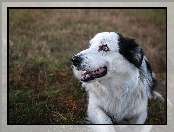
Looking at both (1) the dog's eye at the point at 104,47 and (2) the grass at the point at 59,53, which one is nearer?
(1) the dog's eye at the point at 104,47

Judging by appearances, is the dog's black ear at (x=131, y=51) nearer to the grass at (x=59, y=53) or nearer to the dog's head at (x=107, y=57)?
the dog's head at (x=107, y=57)

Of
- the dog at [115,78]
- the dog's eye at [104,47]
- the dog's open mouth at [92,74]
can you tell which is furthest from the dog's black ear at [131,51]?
the dog's open mouth at [92,74]

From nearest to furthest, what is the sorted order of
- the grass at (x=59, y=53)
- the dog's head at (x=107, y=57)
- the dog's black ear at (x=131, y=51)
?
the dog's head at (x=107, y=57), the dog's black ear at (x=131, y=51), the grass at (x=59, y=53)

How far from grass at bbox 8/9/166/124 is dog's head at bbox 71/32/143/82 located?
1.16 feet

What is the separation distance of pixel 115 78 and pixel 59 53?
28.5 inches

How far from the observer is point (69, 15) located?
181 inches

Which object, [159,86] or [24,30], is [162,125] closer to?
[159,86]

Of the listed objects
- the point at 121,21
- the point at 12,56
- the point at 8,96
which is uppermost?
the point at 121,21

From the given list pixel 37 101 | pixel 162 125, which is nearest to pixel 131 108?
pixel 162 125

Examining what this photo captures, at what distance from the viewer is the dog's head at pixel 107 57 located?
3.89 metres

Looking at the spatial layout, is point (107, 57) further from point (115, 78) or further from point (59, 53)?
point (59, 53)

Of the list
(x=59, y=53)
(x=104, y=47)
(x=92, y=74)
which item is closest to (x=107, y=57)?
(x=104, y=47)

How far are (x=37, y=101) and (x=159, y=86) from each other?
47.2 inches

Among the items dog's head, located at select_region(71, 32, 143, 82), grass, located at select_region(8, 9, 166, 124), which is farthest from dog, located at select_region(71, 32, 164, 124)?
grass, located at select_region(8, 9, 166, 124)
